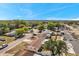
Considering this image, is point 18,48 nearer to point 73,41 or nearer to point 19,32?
point 19,32

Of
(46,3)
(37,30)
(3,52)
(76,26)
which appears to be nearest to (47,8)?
(46,3)

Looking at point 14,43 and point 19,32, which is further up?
point 19,32

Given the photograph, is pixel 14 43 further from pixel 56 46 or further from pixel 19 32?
pixel 56 46

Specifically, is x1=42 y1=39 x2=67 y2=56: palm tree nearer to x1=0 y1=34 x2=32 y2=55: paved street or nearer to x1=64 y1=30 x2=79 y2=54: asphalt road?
x1=64 y1=30 x2=79 y2=54: asphalt road

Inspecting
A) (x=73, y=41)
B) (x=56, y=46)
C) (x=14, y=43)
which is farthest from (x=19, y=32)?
(x=73, y=41)

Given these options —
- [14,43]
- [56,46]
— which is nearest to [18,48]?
[14,43]

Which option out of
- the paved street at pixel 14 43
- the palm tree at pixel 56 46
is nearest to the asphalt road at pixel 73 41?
the palm tree at pixel 56 46

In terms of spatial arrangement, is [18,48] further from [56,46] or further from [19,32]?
[56,46]

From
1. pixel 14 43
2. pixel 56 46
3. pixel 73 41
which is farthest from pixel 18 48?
pixel 73 41

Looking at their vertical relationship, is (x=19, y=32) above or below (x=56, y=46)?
above
